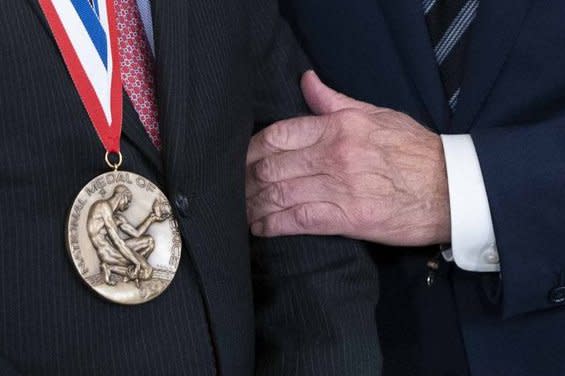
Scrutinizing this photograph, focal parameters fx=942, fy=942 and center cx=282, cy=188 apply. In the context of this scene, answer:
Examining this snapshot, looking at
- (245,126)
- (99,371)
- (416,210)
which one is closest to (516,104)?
(416,210)

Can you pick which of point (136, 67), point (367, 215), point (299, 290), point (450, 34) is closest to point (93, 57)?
point (136, 67)

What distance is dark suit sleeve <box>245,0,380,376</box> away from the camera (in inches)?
41.1

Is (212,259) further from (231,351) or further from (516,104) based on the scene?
(516,104)

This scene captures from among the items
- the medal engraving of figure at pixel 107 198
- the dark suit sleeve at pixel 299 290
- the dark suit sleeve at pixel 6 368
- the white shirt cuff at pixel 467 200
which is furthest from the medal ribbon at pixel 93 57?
the white shirt cuff at pixel 467 200

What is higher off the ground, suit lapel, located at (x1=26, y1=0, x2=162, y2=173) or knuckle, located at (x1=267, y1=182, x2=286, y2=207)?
suit lapel, located at (x1=26, y1=0, x2=162, y2=173)

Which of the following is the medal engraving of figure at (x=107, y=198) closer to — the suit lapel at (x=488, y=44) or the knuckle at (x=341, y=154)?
the knuckle at (x=341, y=154)

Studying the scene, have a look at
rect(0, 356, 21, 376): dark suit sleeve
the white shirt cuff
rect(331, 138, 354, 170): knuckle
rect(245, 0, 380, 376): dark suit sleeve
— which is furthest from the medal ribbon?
the white shirt cuff

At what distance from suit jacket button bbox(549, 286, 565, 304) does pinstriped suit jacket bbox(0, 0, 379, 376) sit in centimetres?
27

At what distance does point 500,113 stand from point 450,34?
13 cm

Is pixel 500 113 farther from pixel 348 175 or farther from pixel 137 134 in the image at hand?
pixel 137 134

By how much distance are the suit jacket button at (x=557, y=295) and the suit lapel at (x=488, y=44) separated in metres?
0.26

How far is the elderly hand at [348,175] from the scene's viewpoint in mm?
1205

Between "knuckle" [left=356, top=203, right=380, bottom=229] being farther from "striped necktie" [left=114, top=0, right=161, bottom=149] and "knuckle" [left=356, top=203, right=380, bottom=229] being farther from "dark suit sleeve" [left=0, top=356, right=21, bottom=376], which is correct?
"dark suit sleeve" [left=0, top=356, right=21, bottom=376]

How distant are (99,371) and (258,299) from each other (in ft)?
1.04
